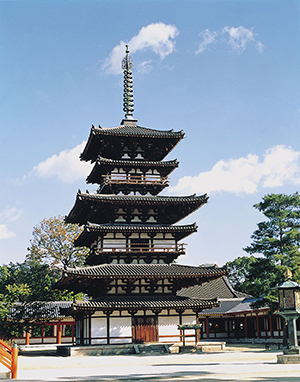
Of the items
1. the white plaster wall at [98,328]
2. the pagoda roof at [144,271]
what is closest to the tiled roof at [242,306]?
the pagoda roof at [144,271]

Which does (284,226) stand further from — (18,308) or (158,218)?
(18,308)

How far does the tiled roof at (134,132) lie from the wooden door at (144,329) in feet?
48.4

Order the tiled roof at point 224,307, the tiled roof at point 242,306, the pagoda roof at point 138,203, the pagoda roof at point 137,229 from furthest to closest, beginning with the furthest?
the tiled roof at point 224,307, the tiled roof at point 242,306, the pagoda roof at point 138,203, the pagoda roof at point 137,229

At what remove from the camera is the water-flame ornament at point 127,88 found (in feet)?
145

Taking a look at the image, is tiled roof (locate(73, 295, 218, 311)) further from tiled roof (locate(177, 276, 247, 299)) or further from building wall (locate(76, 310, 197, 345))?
tiled roof (locate(177, 276, 247, 299))

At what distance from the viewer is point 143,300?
3428cm

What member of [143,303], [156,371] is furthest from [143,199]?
[156,371]

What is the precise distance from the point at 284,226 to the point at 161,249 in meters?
13.6

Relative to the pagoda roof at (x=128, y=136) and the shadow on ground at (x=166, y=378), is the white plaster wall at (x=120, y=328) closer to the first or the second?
the shadow on ground at (x=166, y=378)

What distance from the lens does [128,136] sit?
127 ft

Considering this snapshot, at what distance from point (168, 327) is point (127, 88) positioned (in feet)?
75.0

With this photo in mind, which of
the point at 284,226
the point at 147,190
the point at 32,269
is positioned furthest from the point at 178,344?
the point at 32,269

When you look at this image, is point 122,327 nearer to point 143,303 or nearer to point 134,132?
point 143,303

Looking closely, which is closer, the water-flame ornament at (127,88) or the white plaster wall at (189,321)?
the white plaster wall at (189,321)
